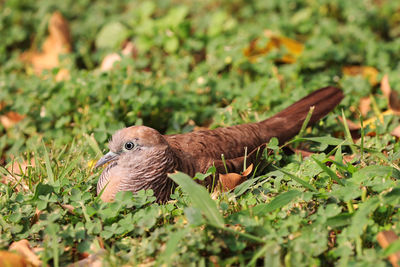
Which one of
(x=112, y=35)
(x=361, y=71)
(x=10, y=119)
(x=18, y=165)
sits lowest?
(x=361, y=71)

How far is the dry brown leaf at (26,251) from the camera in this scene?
2516 millimetres

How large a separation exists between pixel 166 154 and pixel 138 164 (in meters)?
0.19

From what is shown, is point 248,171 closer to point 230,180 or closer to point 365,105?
point 230,180

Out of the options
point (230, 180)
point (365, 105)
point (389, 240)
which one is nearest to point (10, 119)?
point (230, 180)

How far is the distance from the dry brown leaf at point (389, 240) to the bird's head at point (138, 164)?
51.2 inches

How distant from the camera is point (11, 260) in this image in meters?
2.43

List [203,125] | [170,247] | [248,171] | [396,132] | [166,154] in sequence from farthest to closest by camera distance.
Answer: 1. [203,125]
2. [396,132]
3. [248,171]
4. [166,154]
5. [170,247]

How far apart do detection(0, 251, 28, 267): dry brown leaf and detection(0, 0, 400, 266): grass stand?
0.10m

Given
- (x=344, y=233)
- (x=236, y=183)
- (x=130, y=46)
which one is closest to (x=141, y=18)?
(x=130, y=46)

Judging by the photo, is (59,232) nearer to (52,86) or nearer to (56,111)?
(56,111)

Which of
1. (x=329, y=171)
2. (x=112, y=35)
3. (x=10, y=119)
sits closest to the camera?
(x=329, y=171)

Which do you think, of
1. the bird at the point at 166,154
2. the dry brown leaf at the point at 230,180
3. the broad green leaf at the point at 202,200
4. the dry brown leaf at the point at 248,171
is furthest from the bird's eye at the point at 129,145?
the dry brown leaf at the point at 248,171

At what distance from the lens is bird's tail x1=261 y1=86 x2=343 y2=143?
363 cm

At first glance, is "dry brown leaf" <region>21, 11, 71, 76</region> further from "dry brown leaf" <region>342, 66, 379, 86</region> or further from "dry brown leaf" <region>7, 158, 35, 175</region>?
"dry brown leaf" <region>342, 66, 379, 86</region>
